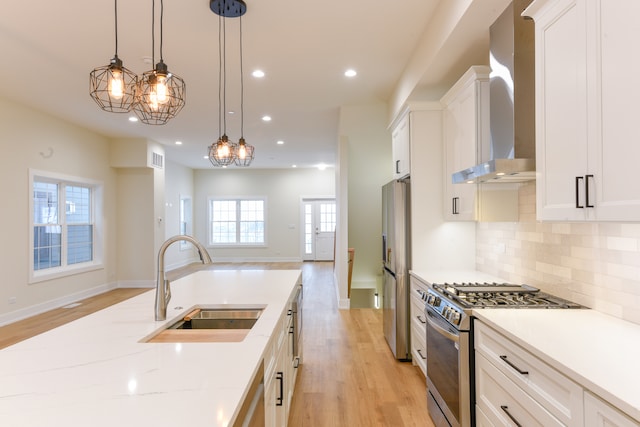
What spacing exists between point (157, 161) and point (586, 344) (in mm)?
7679

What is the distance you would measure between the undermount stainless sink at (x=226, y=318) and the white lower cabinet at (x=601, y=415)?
149 cm

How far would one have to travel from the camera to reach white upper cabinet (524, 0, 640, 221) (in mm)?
1211

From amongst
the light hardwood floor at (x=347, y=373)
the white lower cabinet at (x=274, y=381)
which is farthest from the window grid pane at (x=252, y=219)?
the white lower cabinet at (x=274, y=381)

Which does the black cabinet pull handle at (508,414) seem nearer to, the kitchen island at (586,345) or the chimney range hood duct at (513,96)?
the kitchen island at (586,345)

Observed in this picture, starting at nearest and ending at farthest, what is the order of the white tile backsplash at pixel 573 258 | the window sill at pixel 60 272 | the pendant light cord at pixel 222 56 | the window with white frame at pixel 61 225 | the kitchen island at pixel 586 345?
the kitchen island at pixel 586 345 < the white tile backsplash at pixel 573 258 < the pendant light cord at pixel 222 56 < the window sill at pixel 60 272 < the window with white frame at pixel 61 225

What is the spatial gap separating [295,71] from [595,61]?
10.1ft

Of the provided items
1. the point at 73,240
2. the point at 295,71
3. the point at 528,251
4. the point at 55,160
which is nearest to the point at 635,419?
the point at 528,251

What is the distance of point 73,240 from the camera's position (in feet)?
20.5

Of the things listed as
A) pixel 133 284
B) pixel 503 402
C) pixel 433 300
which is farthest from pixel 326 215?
pixel 503 402

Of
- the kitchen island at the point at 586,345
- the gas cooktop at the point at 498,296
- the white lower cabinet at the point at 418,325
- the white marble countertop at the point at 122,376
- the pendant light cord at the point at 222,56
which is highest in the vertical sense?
the pendant light cord at the point at 222,56

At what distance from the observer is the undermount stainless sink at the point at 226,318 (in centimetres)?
202

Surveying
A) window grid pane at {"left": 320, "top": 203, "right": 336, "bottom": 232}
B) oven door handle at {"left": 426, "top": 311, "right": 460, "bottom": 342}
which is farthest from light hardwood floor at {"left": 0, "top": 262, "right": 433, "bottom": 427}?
window grid pane at {"left": 320, "top": 203, "right": 336, "bottom": 232}

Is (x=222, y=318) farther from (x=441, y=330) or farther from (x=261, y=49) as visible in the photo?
(x=261, y=49)

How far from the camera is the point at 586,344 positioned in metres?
1.38
